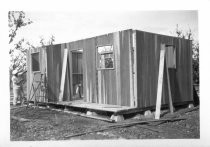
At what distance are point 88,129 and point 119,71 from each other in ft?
7.90

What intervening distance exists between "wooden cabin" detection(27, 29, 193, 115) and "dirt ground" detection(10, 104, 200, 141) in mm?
844

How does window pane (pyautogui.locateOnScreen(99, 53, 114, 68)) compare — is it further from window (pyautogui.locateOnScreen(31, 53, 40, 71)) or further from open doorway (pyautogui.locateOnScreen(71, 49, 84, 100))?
window (pyautogui.locateOnScreen(31, 53, 40, 71))

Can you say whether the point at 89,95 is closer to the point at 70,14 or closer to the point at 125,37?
the point at 125,37

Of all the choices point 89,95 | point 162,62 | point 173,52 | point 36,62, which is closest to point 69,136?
point 89,95

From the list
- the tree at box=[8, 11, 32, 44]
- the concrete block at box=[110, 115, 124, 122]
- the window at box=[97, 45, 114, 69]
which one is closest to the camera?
the tree at box=[8, 11, 32, 44]

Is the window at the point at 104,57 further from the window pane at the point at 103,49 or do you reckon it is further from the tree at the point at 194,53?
the tree at the point at 194,53

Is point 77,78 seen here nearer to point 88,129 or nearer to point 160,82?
point 160,82

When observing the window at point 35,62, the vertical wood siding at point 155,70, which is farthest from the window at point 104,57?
the window at point 35,62

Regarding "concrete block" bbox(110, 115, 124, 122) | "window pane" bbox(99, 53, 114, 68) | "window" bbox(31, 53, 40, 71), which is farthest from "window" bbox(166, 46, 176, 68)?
"window" bbox(31, 53, 40, 71)

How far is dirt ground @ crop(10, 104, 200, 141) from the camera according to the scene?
27.9 feet

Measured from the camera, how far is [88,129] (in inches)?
352

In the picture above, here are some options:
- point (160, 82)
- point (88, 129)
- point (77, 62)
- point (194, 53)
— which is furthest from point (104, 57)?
point (77, 62)

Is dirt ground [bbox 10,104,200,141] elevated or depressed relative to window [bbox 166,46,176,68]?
depressed

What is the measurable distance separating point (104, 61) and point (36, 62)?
4.10m
